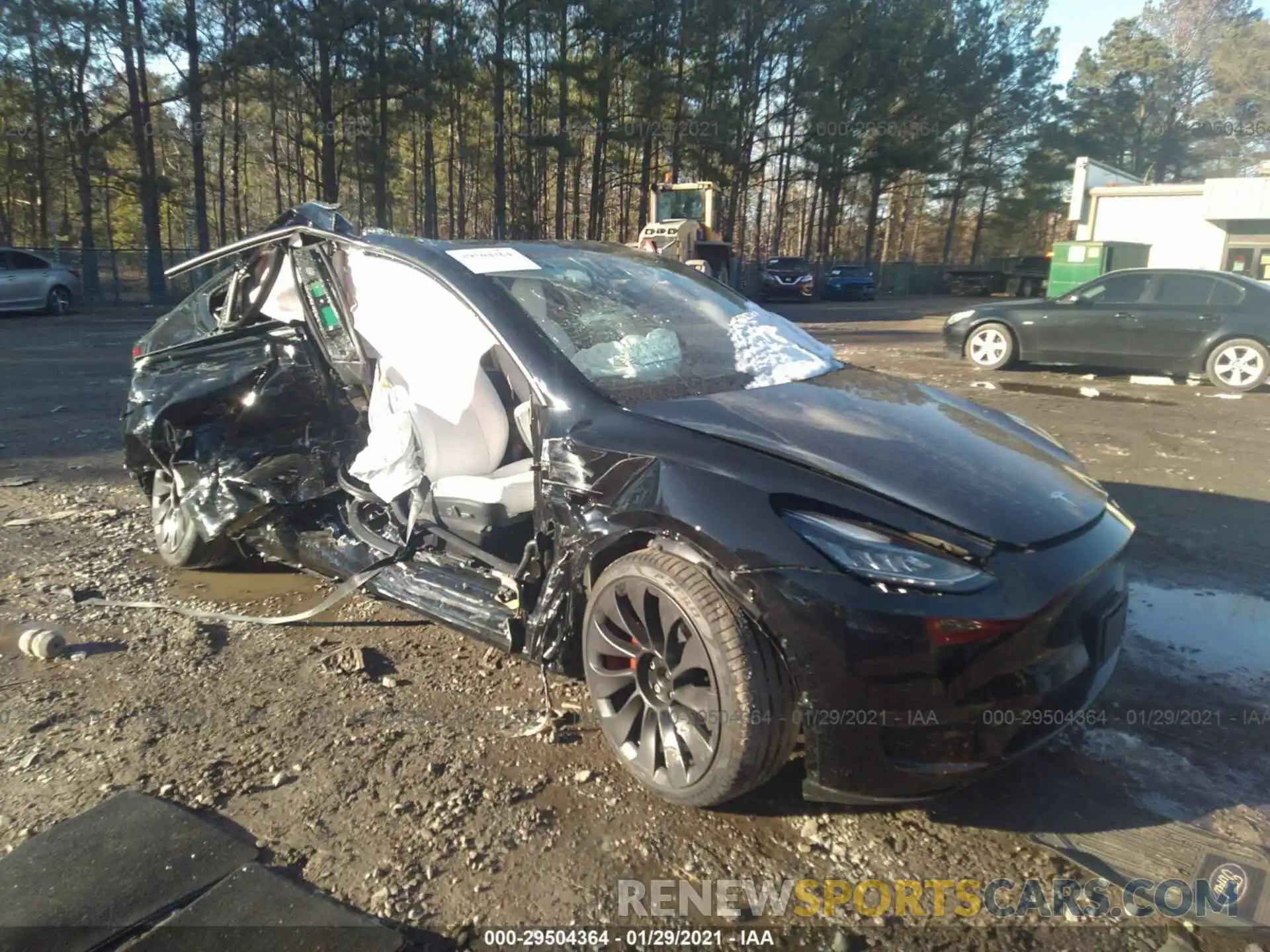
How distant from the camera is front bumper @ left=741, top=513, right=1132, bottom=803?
2232 millimetres

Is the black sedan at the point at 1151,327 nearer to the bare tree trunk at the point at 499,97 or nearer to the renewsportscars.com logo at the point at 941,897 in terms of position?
the renewsportscars.com logo at the point at 941,897

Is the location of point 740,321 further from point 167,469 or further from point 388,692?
point 167,469

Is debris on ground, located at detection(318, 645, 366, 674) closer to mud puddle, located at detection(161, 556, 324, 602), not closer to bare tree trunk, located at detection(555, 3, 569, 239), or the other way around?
mud puddle, located at detection(161, 556, 324, 602)

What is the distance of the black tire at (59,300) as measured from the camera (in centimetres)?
1970

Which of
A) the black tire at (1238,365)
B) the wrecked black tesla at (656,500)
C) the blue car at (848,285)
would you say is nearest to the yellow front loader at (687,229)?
the blue car at (848,285)

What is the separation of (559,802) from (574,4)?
116 ft

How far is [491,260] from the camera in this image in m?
3.54

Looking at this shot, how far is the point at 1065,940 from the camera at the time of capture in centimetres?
218

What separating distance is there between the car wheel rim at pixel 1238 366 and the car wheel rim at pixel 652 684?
34.2ft

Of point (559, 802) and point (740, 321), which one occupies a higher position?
point (740, 321)

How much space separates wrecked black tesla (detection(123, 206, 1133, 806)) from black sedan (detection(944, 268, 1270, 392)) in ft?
27.7

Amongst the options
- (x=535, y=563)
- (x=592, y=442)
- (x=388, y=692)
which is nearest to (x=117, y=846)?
(x=388, y=692)

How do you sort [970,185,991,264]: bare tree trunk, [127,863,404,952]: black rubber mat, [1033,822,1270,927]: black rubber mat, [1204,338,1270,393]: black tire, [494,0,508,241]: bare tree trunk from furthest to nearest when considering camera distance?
1. [970,185,991,264]: bare tree trunk
2. [494,0,508,241]: bare tree trunk
3. [1204,338,1270,393]: black tire
4. [1033,822,1270,927]: black rubber mat
5. [127,863,404,952]: black rubber mat

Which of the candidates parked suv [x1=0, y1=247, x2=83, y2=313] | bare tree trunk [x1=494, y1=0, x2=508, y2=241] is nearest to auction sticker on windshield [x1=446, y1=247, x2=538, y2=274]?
parked suv [x1=0, y1=247, x2=83, y2=313]
